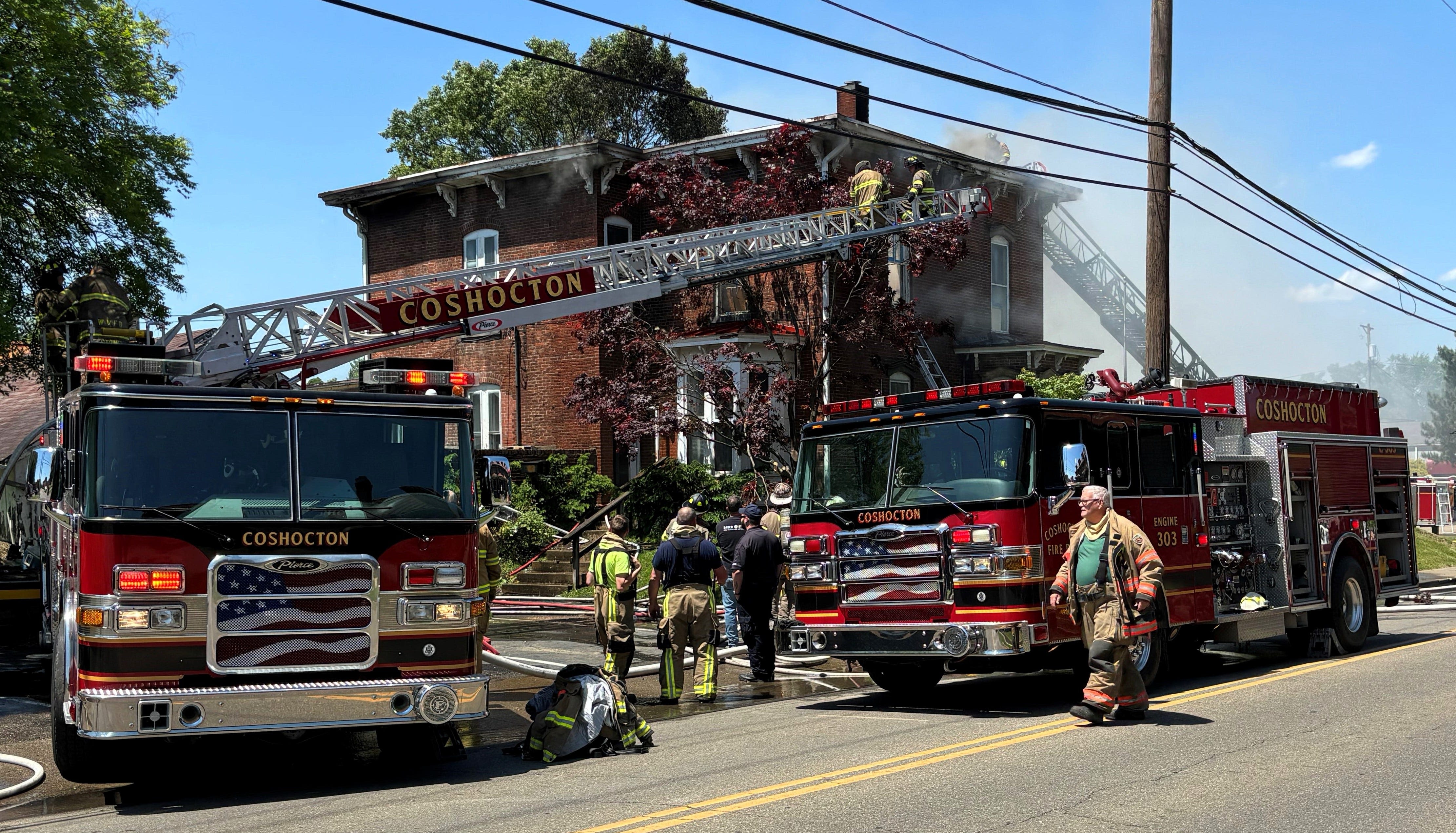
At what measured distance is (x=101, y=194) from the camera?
17672 mm

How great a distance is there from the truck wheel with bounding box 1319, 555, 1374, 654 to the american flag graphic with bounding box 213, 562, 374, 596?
401 inches

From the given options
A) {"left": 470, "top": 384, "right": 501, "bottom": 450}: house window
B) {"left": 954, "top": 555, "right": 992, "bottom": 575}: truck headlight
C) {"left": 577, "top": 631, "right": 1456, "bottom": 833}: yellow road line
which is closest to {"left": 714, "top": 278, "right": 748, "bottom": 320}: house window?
{"left": 470, "top": 384, "right": 501, "bottom": 450}: house window

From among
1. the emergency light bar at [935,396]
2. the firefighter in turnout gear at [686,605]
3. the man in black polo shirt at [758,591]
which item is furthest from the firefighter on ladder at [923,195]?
the firefighter in turnout gear at [686,605]

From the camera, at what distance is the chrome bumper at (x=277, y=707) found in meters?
7.18

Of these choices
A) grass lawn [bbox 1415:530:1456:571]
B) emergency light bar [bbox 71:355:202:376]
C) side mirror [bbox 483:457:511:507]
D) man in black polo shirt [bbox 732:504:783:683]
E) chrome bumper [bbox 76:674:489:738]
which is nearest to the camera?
chrome bumper [bbox 76:674:489:738]

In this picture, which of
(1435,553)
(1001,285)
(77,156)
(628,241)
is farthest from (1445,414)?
(77,156)

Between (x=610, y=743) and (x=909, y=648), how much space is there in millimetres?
2495

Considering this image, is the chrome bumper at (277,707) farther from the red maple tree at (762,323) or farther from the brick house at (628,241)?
the brick house at (628,241)

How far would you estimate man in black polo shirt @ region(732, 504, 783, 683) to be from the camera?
1282 cm

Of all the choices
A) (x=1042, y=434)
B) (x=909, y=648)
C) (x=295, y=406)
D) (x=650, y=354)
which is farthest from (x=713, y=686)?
(x=650, y=354)

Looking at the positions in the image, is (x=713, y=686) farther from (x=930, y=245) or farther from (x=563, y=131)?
(x=563, y=131)

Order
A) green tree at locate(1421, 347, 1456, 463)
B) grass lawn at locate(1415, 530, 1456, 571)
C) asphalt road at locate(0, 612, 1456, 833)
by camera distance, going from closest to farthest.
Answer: asphalt road at locate(0, 612, 1456, 833) → grass lawn at locate(1415, 530, 1456, 571) → green tree at locate(1421, 347, 1456, 463)

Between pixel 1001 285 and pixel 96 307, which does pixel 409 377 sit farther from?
pixel 1001 285

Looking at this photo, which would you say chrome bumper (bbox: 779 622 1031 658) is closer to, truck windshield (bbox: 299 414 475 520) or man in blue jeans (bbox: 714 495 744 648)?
man in blue jeans (bbox: 714 495 744 648)
